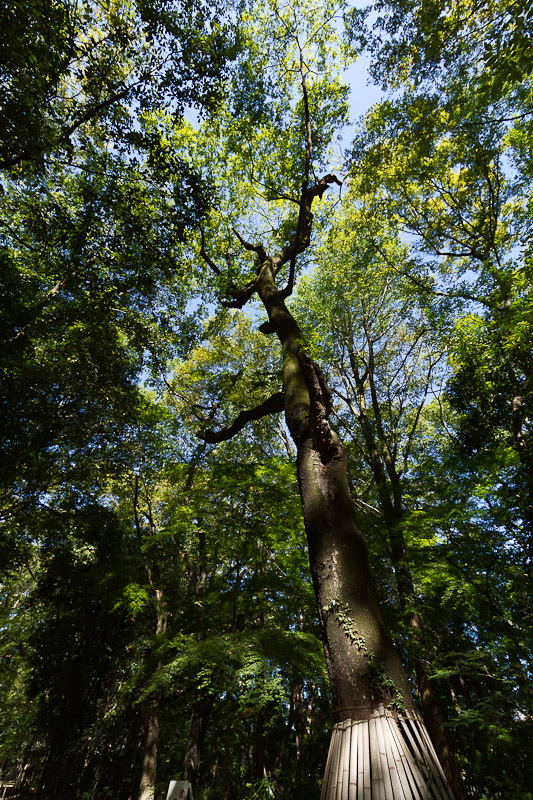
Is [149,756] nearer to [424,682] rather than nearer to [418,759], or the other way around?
[424,682]

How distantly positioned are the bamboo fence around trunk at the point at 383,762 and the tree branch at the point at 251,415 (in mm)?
2321

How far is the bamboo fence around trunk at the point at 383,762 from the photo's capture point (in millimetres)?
1485

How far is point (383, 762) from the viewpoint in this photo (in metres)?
1.53

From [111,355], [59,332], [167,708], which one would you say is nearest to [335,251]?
[111,355]

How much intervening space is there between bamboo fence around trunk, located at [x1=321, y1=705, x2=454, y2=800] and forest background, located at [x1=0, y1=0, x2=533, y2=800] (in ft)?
5.05

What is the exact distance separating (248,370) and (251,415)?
26.7 feet

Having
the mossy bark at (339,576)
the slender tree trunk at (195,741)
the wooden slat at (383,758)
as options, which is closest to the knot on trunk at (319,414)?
the mossy bark at (339,576)

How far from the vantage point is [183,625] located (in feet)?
24.0

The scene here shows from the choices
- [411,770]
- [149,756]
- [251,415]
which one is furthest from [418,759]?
[149,756]

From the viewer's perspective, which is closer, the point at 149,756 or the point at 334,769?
the point at 334,769

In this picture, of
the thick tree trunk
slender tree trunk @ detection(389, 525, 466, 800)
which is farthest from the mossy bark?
slender tree trunk @ detection(389, 525, 466, 800)

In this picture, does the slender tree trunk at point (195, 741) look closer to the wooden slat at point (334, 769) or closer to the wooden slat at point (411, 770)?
the wooden slat at point (334, 769)

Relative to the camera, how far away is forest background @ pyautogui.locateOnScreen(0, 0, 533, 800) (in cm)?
427

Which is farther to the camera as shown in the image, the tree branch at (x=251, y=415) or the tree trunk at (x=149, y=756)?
the tree trunk at (x=149, y=756)
